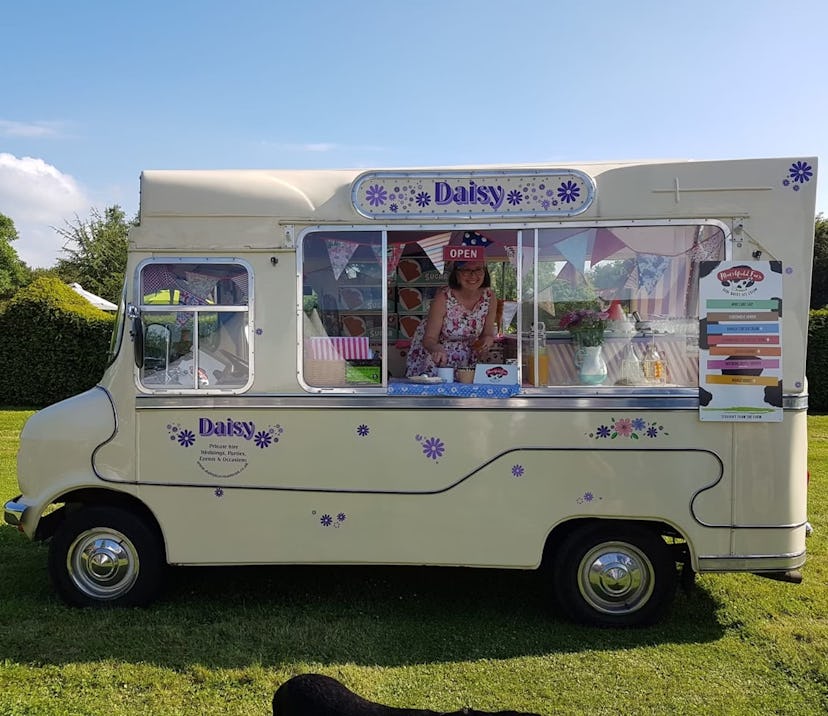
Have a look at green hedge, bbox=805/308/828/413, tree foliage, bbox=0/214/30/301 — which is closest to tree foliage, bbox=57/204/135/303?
tree foliage, bbox=0/214/30/301

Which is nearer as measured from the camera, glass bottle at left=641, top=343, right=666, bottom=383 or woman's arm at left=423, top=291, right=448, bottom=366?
glass bottle at left=641, top=343, right=666, bottom=383

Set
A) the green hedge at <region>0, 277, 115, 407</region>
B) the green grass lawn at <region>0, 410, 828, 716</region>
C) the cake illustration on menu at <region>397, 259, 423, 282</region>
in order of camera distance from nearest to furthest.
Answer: the green grass lawn at <region>0, 410, 828, 716</region> < the cake illustration on menu at <region>397, 259, 423, 282</region> < the green hedge at <region>0, 277, 115, 407</region>

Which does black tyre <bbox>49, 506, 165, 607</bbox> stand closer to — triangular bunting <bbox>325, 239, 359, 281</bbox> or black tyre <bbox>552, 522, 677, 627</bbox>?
triangular bunting <bbox>325, 239, 359, 281</bbox>

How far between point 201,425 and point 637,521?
2.78 meters

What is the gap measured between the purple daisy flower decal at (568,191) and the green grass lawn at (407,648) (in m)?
2.65

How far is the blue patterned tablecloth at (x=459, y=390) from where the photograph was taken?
163 inches

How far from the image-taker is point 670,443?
406cm

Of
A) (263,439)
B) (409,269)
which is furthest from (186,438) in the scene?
(409,269)

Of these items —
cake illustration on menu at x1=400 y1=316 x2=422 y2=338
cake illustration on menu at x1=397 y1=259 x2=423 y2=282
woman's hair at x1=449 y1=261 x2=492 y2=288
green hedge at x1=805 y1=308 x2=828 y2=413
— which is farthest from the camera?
green hedge at x1=805 y1=308 x2=828 y2=413

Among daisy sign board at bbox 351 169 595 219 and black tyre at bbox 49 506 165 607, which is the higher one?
daisy sign board at bbox 351 169 595 219

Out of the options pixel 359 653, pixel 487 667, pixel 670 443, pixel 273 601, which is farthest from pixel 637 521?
pixel 273 601

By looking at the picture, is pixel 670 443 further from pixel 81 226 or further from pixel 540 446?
pixel 81 226

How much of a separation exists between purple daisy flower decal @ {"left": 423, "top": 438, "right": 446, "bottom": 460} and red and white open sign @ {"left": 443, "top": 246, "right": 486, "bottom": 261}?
A: 3.93 feet

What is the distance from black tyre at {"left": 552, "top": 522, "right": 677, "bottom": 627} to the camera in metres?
4.18
